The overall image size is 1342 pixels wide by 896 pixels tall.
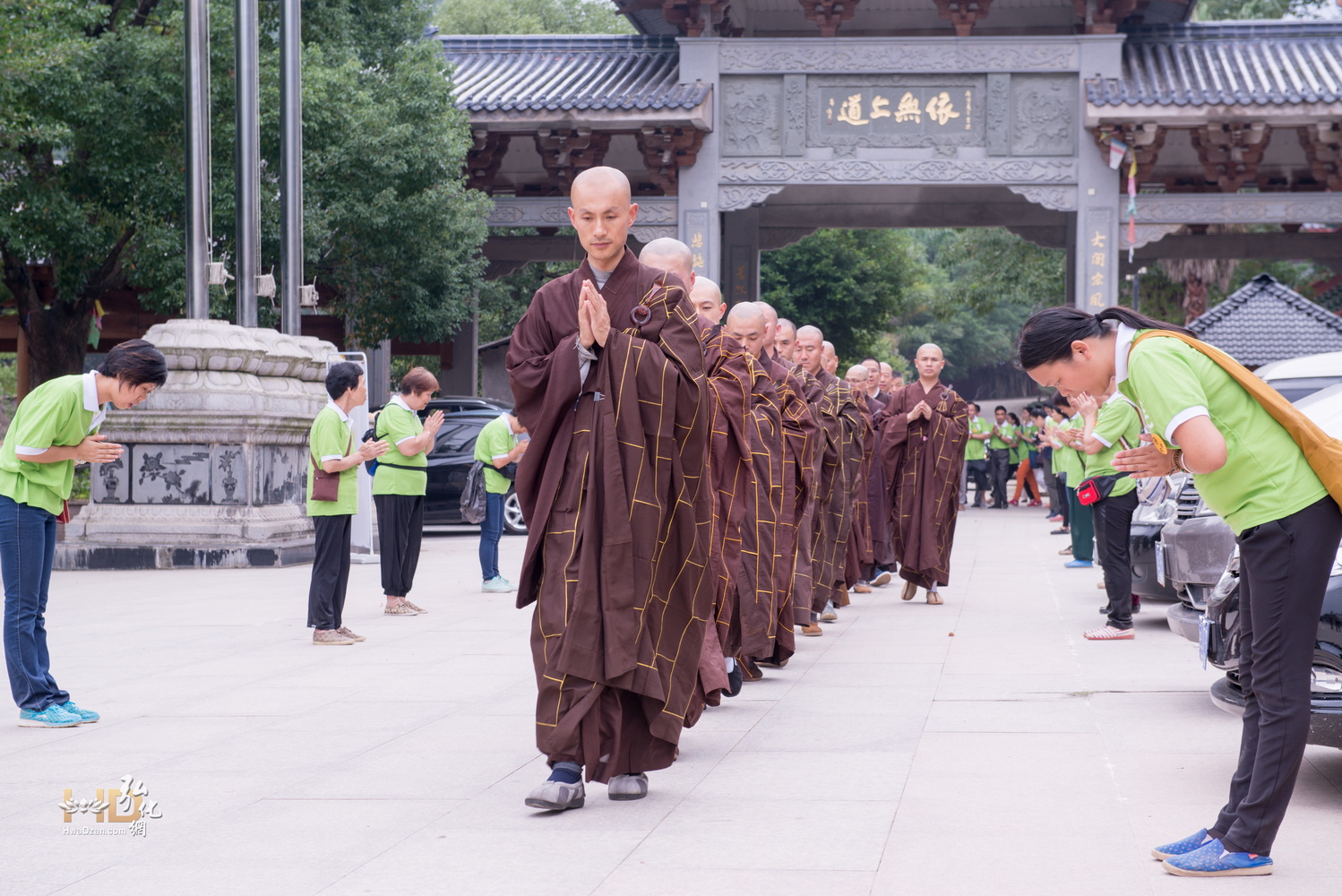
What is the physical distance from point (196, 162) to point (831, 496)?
270 inches

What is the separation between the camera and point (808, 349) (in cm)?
851

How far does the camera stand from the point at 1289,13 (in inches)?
1174

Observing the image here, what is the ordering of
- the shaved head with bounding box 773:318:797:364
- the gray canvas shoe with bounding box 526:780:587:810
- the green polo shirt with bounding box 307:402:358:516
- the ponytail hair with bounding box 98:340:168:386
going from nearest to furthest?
the gray canvas shoe with bounding box 526:780:587:810 → the ponytail hair with bounding box 98:340:168:386 → the green polo shirt with bounding box 307:402:358:516 → the shaved head with bounding box 773:318:797:364

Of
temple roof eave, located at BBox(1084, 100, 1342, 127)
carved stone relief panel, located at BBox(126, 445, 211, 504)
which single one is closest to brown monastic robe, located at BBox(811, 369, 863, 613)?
carved stone relief panel, located at BBox(126, 445, 211, 504)

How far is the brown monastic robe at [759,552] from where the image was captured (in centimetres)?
598

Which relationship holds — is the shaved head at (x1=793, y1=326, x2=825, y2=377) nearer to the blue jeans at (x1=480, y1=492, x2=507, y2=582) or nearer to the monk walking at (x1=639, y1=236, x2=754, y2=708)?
the monk walking at (x1=639, y1=236, x2=754, y2=708)

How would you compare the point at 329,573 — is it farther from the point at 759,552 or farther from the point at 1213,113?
the point at 1213,113

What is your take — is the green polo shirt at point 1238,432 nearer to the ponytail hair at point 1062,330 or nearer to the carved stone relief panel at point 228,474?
the ponytail hair at point 1062,330

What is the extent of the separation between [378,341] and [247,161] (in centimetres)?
529

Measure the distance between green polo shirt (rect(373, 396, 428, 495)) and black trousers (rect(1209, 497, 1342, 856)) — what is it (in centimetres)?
586

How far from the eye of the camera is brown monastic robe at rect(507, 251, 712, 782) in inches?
163

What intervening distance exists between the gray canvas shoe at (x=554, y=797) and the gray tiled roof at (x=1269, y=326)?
10105 millimetres

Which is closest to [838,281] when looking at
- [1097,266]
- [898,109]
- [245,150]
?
[898,109]

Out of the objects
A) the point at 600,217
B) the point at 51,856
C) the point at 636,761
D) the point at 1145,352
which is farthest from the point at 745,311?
the point at 51,856
